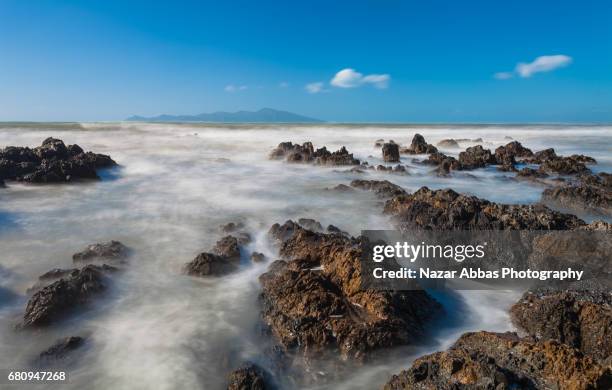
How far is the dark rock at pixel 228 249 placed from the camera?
6.77 metres

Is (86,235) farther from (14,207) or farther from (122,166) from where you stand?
(122,166)

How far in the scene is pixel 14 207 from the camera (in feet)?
32.7

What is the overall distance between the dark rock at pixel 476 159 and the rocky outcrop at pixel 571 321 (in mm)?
11778

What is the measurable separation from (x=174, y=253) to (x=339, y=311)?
3.68 metres

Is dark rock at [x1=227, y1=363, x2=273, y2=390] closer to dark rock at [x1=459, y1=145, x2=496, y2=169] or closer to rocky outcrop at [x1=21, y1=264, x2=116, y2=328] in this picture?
rocky outcrop at [x1=21, y1=264, x2=116, y2=328]

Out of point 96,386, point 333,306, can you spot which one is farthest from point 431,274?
point 96,386

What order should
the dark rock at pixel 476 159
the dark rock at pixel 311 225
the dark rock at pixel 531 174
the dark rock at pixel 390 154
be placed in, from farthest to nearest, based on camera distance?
the dark rock at pixel 390 154 < the dark rock at pixel 476 159 < the dark rock at pixel 531 174 < the dark rock at pixel 311 225

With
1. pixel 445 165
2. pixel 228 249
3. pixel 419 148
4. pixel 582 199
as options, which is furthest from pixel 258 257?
pixel 419 148

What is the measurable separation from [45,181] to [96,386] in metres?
10.8

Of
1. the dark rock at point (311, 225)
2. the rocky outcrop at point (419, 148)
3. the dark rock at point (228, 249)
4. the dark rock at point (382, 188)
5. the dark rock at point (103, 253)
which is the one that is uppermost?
the rocky outcrop at point (419, 148)

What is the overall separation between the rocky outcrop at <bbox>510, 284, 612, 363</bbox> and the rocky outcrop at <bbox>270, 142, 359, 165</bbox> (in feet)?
41.8

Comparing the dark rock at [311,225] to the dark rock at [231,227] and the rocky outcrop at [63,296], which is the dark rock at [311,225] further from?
the rocky outcrop at [63,296]

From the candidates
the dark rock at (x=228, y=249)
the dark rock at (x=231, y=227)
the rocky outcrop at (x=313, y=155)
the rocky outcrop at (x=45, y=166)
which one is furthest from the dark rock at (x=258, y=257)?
the rocky outcrop at (x=313, y=155)

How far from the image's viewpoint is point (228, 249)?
6.91m
